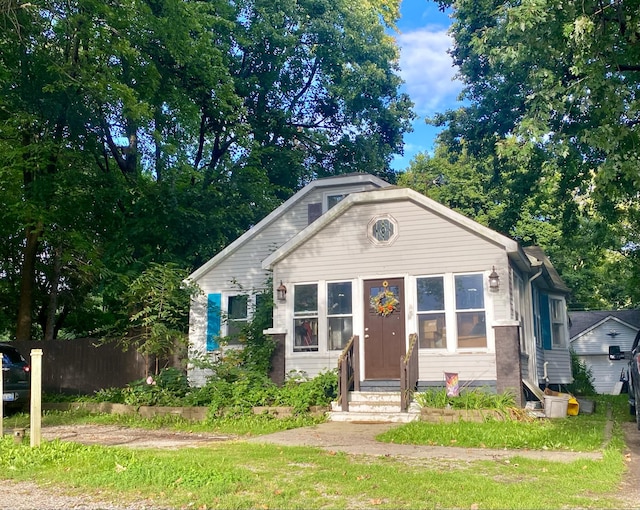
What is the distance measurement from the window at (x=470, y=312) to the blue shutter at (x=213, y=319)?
679cm

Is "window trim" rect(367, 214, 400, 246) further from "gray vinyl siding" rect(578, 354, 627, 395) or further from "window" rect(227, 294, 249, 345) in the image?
"gray vinyl siding" rect(578, 354, 627, 395)

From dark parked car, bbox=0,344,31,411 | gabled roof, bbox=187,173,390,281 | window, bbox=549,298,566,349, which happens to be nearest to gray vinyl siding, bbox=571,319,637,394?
window, bbox=549,298,566,349

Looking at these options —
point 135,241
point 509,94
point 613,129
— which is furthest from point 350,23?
point 613,129

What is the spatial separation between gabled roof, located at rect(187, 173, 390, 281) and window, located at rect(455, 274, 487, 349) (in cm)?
561

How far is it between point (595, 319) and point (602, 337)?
4.02ft

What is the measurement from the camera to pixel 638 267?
74.9ft

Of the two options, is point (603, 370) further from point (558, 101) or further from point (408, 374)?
point (558, 101)

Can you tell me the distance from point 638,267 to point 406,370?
1497cm

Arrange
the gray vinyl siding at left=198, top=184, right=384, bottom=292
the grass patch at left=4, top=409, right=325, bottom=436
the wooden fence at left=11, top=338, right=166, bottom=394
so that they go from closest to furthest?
1. the grass patch at left=4, top=409, right=325, bottom=436
2. the wooden fence at left=11, top=338, right=166, bottom=394
3. the gray vinyl siding at left=198, top=184, right=384, bottom=292

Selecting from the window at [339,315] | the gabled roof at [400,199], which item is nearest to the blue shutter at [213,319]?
the gabled roof at [400,199]

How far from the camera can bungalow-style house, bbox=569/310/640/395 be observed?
3919 centimetres

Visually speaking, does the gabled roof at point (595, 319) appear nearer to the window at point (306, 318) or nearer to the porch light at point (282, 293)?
the window at point (306, 318)

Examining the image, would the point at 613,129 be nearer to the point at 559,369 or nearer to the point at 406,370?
the point at 406,370

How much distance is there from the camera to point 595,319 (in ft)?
131
